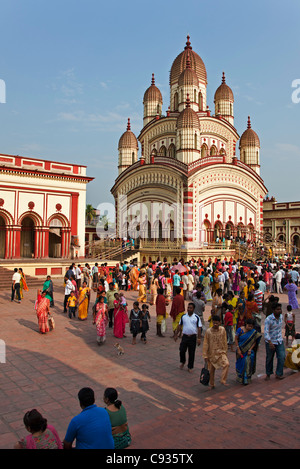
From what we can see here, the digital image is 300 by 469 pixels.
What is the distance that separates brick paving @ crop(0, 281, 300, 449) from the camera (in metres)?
4.57

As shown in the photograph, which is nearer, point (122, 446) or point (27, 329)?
point (122, 446)

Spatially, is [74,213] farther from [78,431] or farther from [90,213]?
[90,213]

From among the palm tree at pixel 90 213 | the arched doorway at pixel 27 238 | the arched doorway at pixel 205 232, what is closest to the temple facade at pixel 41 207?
the arched doorway at pixel 27 238

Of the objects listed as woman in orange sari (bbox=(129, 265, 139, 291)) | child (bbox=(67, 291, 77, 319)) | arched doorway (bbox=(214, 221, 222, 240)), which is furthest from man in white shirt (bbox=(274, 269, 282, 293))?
arched doorway (bbox=(214, 221, 222, 240))

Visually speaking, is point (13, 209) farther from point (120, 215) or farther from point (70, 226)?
point (120, 215)

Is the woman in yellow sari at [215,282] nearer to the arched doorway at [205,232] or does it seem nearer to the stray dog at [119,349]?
the stray dog at [119,349]

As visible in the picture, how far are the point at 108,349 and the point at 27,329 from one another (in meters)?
2.82

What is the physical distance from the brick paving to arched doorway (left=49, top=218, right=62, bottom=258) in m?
14.4

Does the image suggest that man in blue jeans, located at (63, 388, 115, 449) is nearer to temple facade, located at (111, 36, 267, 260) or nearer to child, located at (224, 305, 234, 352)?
child, located at (224, 305, 234, 352)

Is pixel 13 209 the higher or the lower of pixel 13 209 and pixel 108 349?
the higher

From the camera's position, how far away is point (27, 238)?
80.6 ft

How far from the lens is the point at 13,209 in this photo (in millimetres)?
21734

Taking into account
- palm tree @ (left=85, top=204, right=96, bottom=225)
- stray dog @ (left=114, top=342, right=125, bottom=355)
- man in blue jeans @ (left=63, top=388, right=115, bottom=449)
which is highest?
palm tree @ (left=85, top=204, right=96, bottom=225)
